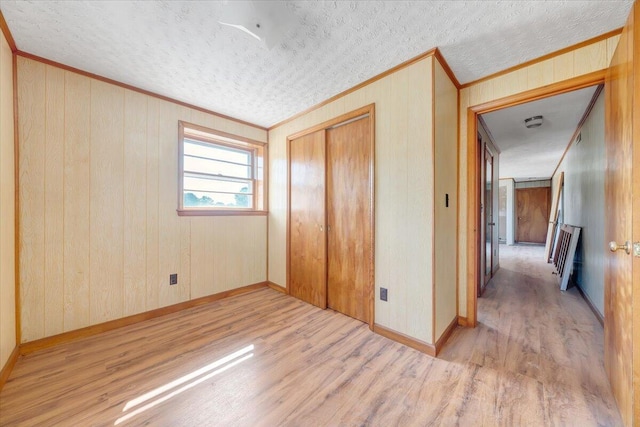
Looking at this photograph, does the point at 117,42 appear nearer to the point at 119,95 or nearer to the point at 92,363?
the point at 119,95

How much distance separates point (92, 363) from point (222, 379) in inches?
40.7

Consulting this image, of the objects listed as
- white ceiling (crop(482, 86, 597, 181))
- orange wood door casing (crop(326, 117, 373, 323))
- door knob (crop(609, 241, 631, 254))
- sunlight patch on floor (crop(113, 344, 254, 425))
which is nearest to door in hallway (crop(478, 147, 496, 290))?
white ceiling (crop(482, 86, 597, 181))

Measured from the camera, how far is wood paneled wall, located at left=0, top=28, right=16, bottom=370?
5.27 ft

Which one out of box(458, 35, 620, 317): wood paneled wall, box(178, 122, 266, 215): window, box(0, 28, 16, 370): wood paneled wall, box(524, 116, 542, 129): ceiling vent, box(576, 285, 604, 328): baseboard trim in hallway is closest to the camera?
box(0, 28, 16, 370): wood paneled wall

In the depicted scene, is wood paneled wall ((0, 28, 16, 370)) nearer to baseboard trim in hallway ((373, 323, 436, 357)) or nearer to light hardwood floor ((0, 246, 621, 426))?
light hardwood floor ((0, 246, 621, 426))

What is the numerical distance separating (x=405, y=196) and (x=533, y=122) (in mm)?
2521

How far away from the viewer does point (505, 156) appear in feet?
16.6

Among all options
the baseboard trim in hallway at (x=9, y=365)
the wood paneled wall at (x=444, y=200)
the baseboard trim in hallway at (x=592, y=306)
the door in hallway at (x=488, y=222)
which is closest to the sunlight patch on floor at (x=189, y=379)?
the baseboard trim in hallway at (x=9, y=365)

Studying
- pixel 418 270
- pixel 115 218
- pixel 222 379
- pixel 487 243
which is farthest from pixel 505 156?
pixel 115 218

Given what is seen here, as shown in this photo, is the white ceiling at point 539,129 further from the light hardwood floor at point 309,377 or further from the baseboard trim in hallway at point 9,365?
the baseboard trim in hallway at point 9,365

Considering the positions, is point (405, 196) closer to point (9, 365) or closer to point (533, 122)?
point (533, 122)

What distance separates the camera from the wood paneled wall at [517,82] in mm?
1747

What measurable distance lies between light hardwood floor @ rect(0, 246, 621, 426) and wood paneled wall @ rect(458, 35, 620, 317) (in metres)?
0.72

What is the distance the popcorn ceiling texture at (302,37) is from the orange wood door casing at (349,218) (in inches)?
22.0
